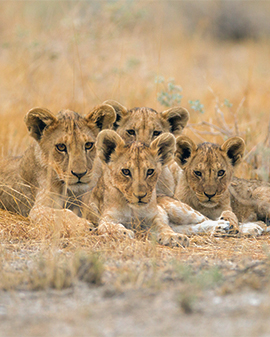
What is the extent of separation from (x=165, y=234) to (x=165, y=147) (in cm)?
93

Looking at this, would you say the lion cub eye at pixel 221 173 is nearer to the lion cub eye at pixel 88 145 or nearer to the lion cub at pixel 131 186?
the lion cub at pixel 131 186

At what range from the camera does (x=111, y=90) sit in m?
11.8

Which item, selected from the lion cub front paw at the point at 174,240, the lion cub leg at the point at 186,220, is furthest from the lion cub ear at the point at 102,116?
the lion cub front paw at the point at 174,240

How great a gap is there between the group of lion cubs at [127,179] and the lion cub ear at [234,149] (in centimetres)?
1

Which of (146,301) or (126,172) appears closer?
(146,301)

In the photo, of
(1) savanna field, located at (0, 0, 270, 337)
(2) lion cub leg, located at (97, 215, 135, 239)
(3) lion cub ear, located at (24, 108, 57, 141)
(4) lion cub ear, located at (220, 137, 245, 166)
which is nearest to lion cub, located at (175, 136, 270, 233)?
(4) lion cub ear, located at (220, 137, 245, 166)

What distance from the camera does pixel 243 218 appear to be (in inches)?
245

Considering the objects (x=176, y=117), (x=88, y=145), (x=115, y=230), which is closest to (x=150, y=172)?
(x=115, y=230)

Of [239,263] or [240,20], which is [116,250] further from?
[240,20]

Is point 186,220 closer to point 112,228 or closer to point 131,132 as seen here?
point 112,228

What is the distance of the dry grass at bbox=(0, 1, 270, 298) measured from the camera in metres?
3.67

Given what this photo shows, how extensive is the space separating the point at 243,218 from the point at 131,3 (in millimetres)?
6677

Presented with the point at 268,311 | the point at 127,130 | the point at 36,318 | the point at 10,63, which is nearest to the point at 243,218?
the point at 127,130

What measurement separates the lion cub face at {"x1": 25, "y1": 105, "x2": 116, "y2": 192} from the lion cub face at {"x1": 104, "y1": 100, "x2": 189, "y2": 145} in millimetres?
521
